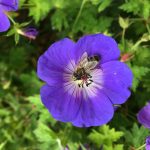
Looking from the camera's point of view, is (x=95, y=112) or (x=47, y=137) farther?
(x=47, y=137)

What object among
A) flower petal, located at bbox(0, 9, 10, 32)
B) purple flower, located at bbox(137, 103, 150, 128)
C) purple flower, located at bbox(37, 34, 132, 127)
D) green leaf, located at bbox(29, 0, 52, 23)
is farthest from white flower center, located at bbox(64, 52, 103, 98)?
green leaf, located at bbox(29, 0, 52, 23)

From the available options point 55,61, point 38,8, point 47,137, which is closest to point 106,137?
point 47,137

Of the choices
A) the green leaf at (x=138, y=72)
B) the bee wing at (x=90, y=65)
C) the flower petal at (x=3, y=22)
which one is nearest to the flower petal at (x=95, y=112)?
the bee wing at (x=90, y=65)

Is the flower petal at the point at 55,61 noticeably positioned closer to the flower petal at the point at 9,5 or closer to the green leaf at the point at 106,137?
the flower petal at the point at 9,5

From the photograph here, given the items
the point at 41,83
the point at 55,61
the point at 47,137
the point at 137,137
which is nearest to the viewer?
the point at 55,61

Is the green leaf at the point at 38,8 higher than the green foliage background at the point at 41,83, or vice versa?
the green leaf at the point at 38,8

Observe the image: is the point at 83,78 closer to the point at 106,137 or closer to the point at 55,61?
the point at 55,61

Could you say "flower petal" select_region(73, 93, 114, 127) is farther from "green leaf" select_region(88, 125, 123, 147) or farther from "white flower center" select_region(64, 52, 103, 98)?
"green leaf" select_region(88, 125, 123, 147)
